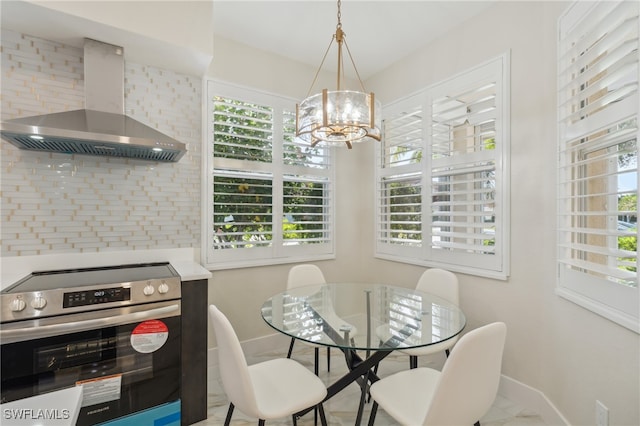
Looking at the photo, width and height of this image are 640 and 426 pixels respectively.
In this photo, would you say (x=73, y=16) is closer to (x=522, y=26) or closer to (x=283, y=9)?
(x=283, y=9)

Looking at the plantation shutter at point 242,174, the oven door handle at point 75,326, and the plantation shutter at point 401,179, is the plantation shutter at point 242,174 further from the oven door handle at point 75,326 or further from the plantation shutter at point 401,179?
the plantation shutter at point 401,179

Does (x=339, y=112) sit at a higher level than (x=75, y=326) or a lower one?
higher

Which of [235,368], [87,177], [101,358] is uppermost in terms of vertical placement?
[87,177]

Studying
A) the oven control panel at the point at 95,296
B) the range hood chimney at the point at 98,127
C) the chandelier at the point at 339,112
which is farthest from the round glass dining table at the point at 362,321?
the range hood chimney at the point at 98,127

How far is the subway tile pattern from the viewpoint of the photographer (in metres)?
1.88

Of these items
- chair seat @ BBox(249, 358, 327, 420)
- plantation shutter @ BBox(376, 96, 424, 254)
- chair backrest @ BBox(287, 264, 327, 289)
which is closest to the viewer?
chair seat @ BBox(249, 358, 327, 420)

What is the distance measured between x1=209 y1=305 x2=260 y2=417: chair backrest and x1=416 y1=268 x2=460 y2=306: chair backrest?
1541 millimetres

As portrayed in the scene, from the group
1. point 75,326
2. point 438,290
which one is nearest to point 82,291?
point 75,326

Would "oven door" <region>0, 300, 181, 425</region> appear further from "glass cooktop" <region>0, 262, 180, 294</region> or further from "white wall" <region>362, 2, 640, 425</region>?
"white wall" <region>362, 2, 640, 425</region>

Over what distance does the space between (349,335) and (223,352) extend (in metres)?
0.62

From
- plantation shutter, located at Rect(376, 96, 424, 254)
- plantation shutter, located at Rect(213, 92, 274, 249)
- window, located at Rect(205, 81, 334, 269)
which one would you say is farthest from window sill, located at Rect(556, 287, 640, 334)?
plantation shutter, located at Rect(213, 92, 274, 249)

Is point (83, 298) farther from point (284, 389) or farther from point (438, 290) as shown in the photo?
point (438, 290)

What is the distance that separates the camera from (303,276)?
254 cm

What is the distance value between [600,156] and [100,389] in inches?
110
